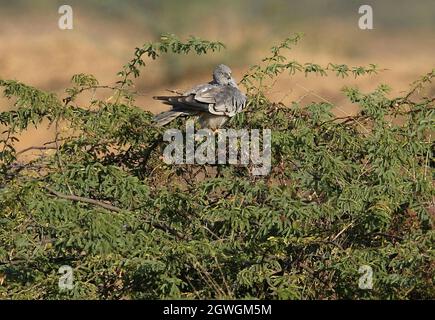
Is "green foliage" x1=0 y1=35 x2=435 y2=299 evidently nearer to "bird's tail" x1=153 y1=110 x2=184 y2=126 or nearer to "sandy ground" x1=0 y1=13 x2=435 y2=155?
"bird's tail" x1=153 y1=110 x2=184 y2=126

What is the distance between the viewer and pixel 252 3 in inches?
575

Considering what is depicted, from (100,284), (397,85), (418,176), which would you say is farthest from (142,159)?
(397,85)

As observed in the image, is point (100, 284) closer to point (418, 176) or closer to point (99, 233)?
point (99, 233)

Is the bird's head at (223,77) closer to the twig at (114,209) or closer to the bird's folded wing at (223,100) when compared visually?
the bird's folded wing at (223,100)

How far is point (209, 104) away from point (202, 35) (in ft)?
21.9

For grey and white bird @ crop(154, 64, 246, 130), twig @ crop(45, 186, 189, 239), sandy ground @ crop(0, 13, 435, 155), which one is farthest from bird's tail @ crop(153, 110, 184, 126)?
sandy ground @ crop(0, 13, 435, 155)

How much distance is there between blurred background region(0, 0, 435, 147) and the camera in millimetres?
13078

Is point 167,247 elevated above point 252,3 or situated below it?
below

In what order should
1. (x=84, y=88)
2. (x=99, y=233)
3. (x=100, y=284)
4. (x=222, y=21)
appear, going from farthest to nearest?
1. (x=222, y=21)
2. (x=84, y=88)
3. (x=100, y=284)
4. (x=99, y=233)

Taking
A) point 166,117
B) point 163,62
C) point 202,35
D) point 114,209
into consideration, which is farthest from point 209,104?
point 163,62

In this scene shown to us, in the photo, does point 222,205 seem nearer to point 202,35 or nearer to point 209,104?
point 209,104

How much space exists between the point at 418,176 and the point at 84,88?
5.32 feet

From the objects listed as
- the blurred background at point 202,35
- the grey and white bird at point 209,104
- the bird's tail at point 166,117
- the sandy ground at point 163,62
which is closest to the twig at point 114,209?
the bird's tail at point 166,117

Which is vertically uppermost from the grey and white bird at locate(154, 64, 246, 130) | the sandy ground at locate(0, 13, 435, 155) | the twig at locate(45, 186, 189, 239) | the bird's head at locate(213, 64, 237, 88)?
the sandy ground at locate(0, 13, 435, 155)
